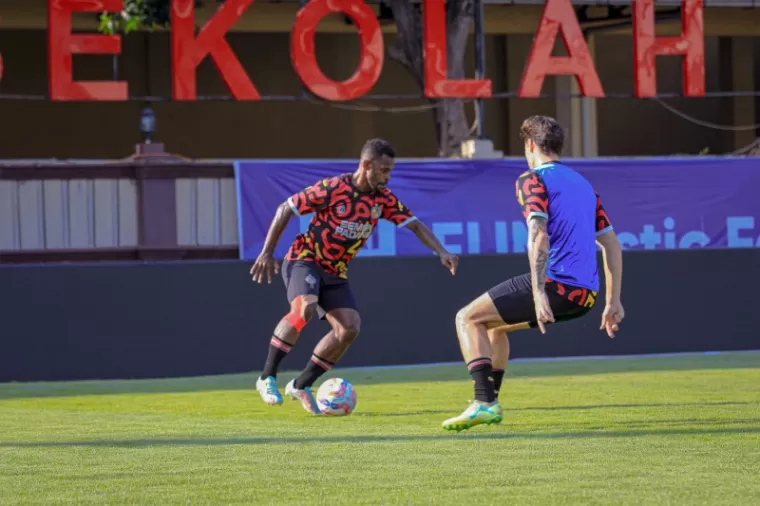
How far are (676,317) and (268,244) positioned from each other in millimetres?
8767

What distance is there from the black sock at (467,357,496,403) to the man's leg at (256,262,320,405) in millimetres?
2129

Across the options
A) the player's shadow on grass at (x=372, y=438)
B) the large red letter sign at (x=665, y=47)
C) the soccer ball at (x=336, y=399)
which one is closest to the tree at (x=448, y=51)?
the large red letter sign at (x=665, y=47)

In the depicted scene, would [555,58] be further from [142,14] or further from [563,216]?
[563,216]

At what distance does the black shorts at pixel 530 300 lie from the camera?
8711mm

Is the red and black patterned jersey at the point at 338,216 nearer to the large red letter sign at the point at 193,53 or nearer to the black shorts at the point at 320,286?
the black shorts at the point at 320,286

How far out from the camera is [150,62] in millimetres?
28562

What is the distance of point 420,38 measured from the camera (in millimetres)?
22016

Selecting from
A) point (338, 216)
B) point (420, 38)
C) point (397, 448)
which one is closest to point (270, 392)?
point (338, 216)

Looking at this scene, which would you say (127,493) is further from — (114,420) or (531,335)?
(531,335)

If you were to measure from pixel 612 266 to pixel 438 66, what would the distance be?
449 inches

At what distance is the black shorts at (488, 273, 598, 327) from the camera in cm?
871

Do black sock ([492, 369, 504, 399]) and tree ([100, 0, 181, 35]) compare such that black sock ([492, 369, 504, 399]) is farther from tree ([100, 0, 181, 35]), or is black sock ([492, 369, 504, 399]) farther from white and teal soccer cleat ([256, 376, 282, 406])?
tree ([100, 0, 181, 35])

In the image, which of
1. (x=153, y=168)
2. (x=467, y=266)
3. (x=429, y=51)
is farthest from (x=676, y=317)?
(x=153, y=168)

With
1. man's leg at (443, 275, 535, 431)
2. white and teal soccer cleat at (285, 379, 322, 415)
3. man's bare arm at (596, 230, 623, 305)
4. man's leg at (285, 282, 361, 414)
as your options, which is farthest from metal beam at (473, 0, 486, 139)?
man's leg at (443, 275, 535, 431)
